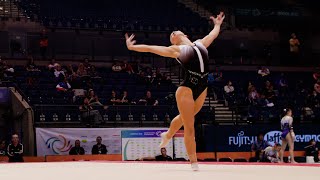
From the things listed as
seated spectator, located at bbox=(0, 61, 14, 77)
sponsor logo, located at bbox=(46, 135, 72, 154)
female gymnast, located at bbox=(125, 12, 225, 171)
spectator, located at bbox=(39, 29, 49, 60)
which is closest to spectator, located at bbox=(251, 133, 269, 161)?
sponsor logo, located at bbox=(46, 135, 72, 154)

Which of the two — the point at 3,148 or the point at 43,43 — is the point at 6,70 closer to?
the point at 43,43

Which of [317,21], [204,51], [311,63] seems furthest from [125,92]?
[317,21]

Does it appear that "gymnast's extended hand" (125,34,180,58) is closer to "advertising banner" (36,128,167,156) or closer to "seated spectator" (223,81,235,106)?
"advertising banner" (36,128,167,156)

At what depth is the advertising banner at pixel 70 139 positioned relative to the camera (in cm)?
1609

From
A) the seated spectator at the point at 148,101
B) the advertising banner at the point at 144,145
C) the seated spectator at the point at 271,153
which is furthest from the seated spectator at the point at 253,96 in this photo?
the advertising banner at the point at 144,145

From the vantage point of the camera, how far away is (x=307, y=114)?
20734 mm

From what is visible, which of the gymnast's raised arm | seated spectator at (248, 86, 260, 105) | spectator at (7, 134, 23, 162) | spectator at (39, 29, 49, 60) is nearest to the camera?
the gymnast's raised arm

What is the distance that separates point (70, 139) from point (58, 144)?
39cm

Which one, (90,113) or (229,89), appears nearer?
(90,113)

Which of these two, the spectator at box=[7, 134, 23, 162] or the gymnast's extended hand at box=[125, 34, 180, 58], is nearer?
the gymnast's extended hand at box=[125, 34, 180, 58]

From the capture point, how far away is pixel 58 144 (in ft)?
53.1

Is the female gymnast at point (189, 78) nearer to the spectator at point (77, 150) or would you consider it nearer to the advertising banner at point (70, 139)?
the spectator at point (77, 150)

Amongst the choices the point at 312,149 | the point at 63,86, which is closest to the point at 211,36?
the point at 63,86

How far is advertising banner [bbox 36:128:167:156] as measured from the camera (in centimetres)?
1609
